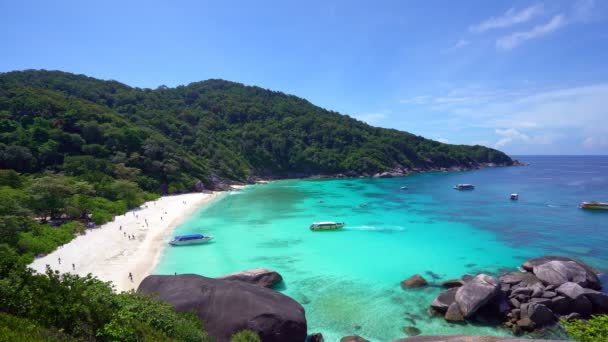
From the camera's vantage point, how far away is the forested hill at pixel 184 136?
59.2 m

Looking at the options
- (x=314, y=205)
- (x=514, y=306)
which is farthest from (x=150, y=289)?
Answer: (x=314, y=205)

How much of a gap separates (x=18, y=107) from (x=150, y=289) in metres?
75.7

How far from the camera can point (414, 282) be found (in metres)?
21.7

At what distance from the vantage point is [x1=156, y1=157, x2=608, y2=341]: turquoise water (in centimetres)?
1848

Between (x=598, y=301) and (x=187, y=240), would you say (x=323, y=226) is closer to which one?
(x=187, y=240)

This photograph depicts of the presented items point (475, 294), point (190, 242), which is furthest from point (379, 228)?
point (190, 242)

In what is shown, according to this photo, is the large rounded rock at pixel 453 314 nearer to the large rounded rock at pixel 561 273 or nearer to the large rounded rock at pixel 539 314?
the large rounded rock at pixel 539 314

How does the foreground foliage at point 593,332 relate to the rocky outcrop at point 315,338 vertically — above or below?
above

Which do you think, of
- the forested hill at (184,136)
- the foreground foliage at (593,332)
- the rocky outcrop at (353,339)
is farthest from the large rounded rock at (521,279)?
the forested hill at (184,136)

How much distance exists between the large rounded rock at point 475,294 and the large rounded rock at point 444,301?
2.05 feet

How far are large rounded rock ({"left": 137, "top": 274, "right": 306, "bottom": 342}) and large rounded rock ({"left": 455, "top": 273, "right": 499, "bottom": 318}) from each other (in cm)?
919

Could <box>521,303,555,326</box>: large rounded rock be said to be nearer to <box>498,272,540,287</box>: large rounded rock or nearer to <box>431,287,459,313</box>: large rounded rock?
<box>498,272,540,287</box>: large rounded rock

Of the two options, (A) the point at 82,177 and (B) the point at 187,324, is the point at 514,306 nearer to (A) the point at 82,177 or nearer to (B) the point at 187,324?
(B) the point at 187,324

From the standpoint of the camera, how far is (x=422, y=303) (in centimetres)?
1909
